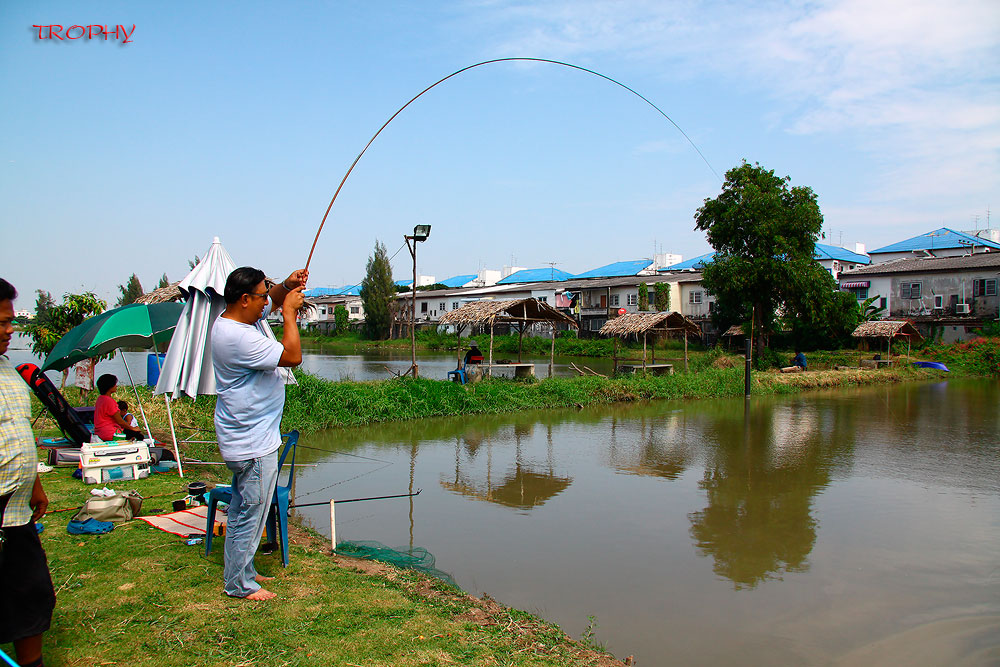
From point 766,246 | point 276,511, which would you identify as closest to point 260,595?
point 276,511

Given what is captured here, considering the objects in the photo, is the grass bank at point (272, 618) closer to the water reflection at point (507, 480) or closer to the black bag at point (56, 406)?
the water reflection at point (507, 480)

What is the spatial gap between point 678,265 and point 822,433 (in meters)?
41.0

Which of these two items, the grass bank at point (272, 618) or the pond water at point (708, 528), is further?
the pond water at point (708, 528)

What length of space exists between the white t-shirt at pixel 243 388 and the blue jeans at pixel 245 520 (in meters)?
0.09

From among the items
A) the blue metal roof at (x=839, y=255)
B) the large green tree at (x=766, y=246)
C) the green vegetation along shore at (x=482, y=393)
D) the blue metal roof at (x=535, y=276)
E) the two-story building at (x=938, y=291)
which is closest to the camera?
the green vegetation along shore at (x=482, y=393)

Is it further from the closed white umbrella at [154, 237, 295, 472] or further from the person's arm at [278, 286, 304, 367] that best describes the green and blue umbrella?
the person's arm at [278, 286, 304, 367]

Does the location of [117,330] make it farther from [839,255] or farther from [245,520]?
[839,255]

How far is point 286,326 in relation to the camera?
3584 mm

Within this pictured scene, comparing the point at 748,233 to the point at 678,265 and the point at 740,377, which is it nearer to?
the point at 740,377

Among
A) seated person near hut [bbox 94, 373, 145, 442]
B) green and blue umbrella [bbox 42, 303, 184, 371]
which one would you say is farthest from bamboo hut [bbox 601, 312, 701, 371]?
seated person near hut [bbox 94, 373, 145, 442]

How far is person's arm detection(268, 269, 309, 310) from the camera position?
13.0 ft

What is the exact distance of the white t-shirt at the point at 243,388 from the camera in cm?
352

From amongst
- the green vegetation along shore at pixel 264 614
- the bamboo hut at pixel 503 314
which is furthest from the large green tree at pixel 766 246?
the green vegetation along shore at pixel 264 614

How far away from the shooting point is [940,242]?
44.2 meters
